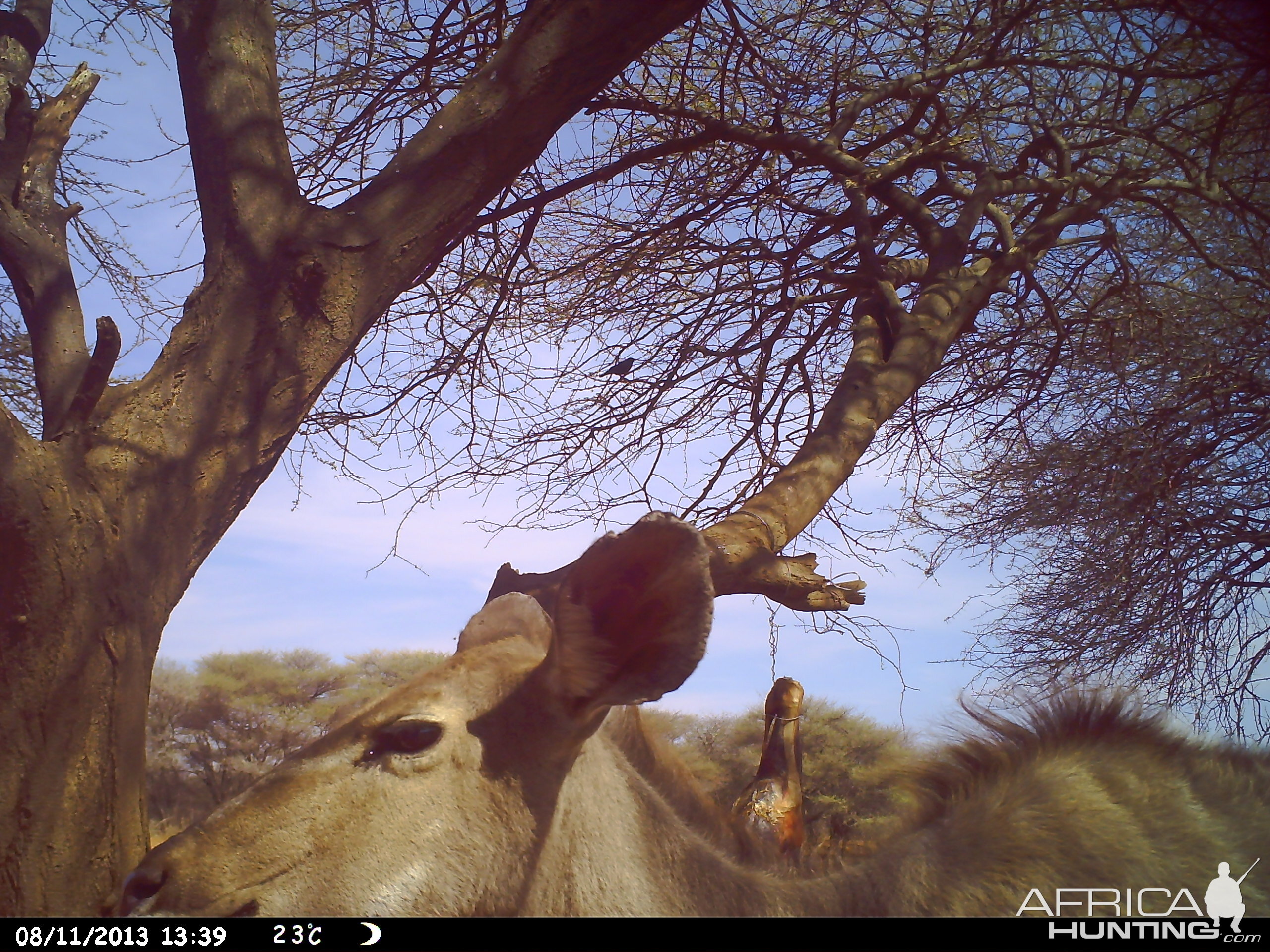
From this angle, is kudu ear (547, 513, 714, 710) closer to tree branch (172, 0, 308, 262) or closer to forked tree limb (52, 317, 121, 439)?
forked tree limb (52, 317, 121, 439)

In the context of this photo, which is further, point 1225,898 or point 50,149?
point 50,149

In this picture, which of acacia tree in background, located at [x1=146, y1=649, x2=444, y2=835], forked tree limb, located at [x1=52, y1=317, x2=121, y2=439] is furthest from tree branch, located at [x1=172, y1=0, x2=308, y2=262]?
acacia tree in background, located at [x1=146, y1=649, x2=444, y2=835]

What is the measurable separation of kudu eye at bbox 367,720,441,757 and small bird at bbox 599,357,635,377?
372cm

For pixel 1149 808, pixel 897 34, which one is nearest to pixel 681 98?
pixel 897 34

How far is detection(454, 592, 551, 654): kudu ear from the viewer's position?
262 cm

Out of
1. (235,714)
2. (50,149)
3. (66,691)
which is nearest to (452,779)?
(66,691)

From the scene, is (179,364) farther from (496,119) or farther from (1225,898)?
(1225,898)

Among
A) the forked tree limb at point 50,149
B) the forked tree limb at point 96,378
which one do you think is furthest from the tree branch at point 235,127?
the forked tree limb at point 50,149

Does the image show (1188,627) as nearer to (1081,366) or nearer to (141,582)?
(1081,366)

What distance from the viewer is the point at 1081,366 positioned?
6.41 m

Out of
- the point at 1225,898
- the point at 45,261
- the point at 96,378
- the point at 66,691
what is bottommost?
the point at 1225,898

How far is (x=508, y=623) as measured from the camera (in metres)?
2.73

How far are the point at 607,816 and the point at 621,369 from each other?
12.0ft

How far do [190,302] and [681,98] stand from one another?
353 cm
